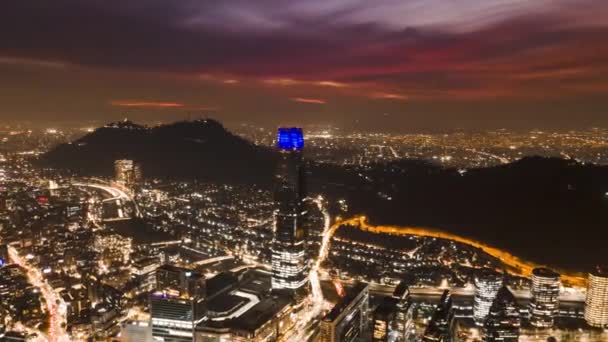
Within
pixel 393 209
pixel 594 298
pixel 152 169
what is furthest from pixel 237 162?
pixel 594 298

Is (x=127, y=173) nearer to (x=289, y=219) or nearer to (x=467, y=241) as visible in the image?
(x=289, y=219)

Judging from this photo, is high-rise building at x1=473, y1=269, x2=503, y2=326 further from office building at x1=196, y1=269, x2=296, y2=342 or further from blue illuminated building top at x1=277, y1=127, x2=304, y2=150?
blue illuminated building top at x1=277, y1=127, x2=304, y2=150

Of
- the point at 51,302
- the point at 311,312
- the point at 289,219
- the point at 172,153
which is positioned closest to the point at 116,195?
the point at 172,153

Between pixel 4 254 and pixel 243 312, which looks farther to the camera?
pixel 4 254

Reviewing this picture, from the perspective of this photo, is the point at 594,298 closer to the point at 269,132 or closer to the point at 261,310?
the point at 261,310

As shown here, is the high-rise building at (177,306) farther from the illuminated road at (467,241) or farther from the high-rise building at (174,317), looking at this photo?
the illuminated road at (467,241)

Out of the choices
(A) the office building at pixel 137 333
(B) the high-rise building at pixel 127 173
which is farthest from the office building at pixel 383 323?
(B) the high-rise building at pixel 127 173

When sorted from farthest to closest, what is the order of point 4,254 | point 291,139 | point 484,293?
point 4,254 < point 291,139 < point 484,293
